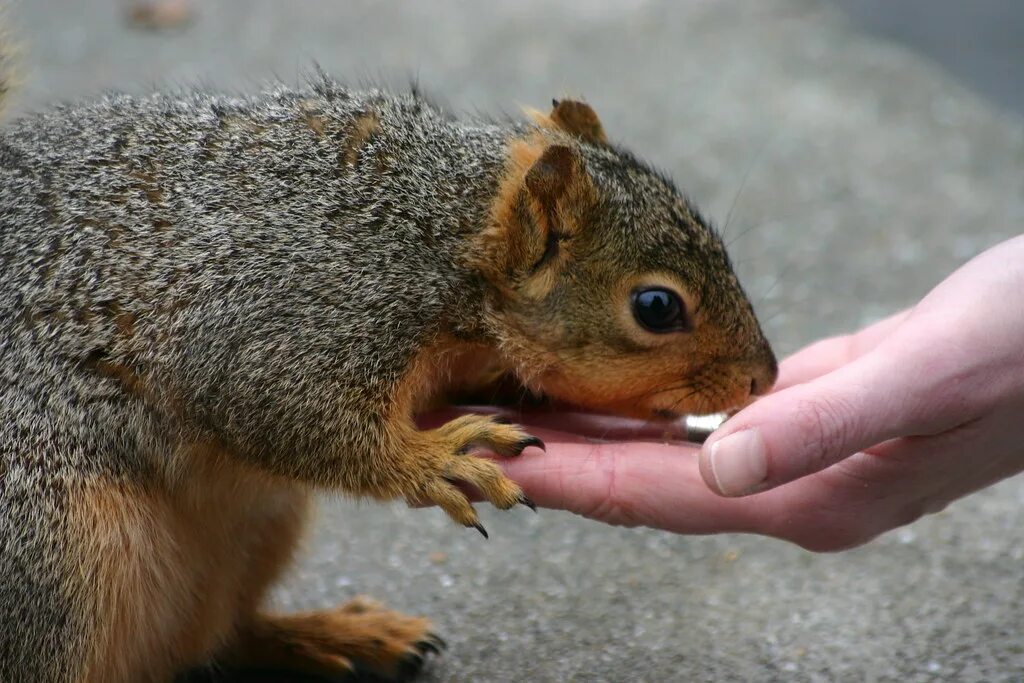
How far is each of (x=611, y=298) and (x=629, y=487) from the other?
1.00ft

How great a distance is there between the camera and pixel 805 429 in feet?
5.17

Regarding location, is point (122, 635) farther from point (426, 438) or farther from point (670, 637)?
point (670, 637)

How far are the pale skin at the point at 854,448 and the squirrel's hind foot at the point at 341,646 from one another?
0.51 metres

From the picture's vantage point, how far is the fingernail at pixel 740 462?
158cm

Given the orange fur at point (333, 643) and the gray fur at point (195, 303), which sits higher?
the gray fur at point (195, 303)

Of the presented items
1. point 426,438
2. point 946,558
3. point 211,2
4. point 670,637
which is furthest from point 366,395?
point 211,2

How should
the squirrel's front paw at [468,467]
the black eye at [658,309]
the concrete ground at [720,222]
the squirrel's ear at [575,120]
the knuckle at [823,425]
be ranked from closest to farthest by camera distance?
the knuckle at [823,425] → the squirrel's front paw at [468,467] → the black eye at [658,309] → the squirrel's ear at [575,120] → the concrete ground at [720,222]

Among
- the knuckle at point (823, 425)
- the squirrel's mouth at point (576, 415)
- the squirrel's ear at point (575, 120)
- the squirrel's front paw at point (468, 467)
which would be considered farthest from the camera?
the squirrel's ear at point (575, 120)

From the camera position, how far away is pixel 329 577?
2.67m

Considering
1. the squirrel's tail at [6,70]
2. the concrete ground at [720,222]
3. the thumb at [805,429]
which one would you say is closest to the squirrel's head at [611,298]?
the thumb at [805,429]

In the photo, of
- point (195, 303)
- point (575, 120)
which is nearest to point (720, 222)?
point (575, 120)

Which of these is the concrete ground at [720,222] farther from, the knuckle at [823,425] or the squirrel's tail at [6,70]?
the knuckle at [823,425]

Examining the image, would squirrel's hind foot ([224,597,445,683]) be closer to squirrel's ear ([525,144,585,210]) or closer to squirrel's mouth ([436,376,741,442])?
squirrel's mouth ([436,376,741,442])

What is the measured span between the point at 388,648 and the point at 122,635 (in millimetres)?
534
